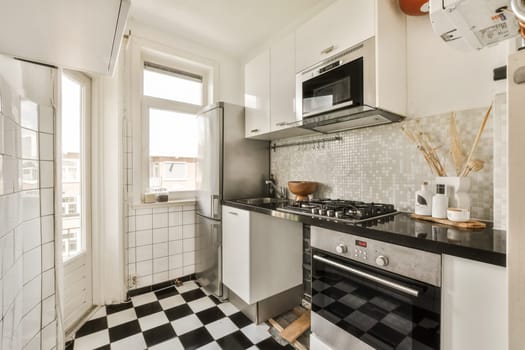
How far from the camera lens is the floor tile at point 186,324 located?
1665 mm

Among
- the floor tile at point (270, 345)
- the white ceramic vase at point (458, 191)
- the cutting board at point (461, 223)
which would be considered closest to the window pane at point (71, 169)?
the floor tile at point (270, 345)

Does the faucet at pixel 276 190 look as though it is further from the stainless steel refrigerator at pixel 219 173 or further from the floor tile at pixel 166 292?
the floor tile at pixel 166 292

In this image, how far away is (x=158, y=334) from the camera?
1.62 metres

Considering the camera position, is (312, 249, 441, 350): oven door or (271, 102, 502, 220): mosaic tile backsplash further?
(271, 102, 502, 220): mosaic tile backsplash

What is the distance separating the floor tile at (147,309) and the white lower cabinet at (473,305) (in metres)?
1.95

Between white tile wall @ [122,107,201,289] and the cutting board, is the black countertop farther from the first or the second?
white tile wall @ [122,107,201,289]

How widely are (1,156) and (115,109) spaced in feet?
4.76

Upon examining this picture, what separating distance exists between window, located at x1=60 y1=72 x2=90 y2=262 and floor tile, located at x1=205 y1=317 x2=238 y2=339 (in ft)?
3.84

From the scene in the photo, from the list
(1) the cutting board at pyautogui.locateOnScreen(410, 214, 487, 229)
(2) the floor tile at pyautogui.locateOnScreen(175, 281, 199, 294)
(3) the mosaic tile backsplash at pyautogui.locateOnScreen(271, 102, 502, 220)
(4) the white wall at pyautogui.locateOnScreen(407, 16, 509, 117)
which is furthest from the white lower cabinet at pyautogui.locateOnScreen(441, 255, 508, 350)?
(2) the floor tile at pyautogui.locateOnScreen(175, 281, 199, 294)

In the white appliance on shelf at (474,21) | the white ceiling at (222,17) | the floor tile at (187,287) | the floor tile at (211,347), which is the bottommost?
the floor tile at (187,287)

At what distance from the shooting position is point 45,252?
121 centimetres

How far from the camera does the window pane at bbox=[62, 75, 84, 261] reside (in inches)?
68.3

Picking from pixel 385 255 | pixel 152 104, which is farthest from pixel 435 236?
pixel 152 104

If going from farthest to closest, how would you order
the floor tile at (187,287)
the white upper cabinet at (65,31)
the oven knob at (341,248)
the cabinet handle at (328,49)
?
1. the floor tile at (187,287)
2. the cabinet handle at (328,49)
3. the oven knob at (341,248)
4. the white upper cabinet at (65,31)
